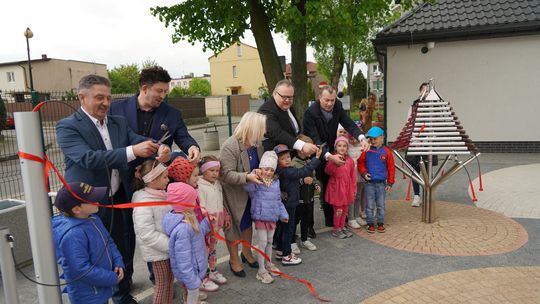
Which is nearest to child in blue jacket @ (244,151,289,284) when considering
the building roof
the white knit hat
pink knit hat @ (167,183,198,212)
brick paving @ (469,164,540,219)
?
the white knit hat

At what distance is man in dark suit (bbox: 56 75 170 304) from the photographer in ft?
8.91

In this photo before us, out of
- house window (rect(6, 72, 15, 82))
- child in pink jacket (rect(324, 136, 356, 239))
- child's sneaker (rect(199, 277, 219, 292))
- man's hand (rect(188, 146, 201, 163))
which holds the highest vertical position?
house window (rect(6, 72, 15, 82))

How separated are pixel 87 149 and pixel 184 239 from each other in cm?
98

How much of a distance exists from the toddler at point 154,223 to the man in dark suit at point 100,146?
0.18 metres

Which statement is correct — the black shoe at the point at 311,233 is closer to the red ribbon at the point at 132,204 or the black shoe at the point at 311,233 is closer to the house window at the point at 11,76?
the red ribbon at the point at 132,204

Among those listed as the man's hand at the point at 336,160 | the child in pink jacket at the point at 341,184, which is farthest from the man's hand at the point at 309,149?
the child in pink jacket at the point at 341,184

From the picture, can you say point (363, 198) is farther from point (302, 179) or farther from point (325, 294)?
point (325, 294)

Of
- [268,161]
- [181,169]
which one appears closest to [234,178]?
[268,161]

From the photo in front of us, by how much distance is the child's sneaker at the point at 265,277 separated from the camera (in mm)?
3809

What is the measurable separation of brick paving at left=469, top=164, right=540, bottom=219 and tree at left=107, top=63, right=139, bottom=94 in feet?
166

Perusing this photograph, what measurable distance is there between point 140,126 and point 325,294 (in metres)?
2.33

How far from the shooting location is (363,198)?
561cm

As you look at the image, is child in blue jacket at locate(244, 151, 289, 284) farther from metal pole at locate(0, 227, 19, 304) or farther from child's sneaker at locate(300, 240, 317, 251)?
metal pole at locate(0, 227, 19, 304)

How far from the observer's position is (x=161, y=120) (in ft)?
11.6
